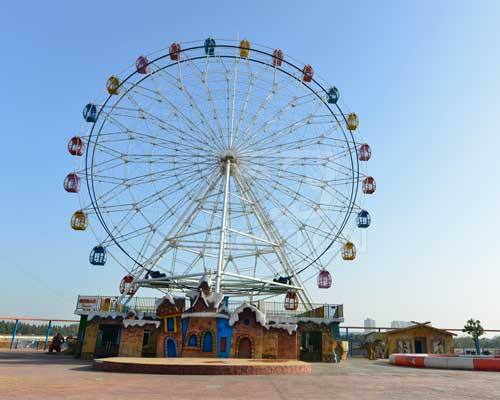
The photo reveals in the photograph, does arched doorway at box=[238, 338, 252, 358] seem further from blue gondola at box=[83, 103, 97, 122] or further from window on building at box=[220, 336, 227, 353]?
blue gondola at box=[83, 103, 97, 122]

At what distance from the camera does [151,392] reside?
10188 millimetres

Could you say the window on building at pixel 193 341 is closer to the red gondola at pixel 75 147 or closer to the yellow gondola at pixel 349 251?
the yellow gondola at pixel 349 251

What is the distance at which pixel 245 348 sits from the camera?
901 inches

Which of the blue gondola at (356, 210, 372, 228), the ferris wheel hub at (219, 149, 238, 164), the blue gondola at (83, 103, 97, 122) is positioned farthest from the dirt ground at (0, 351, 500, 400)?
the blue gondola at (83, 103, 97, 122)

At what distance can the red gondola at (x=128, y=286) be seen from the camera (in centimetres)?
2962

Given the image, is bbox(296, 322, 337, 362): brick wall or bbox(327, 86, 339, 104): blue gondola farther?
bbox(327, 86, 339, 104): blue gondola

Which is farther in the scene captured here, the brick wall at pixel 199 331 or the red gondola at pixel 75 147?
the red gondola at pixel 75 147

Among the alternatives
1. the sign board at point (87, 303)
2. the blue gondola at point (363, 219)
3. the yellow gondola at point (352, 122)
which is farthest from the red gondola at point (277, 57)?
the sign board at point (87, 303)

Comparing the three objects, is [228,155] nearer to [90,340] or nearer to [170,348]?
[170,348]

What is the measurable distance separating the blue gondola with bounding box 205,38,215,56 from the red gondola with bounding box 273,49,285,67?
196 inches

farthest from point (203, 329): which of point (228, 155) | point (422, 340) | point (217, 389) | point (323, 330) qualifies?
point (422, 340)

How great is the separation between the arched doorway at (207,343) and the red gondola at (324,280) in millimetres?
12103

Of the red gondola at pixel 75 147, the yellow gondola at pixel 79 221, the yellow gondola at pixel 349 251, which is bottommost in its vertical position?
the yellow gondola at pixel 349 251

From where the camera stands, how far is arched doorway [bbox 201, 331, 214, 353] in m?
22.4
